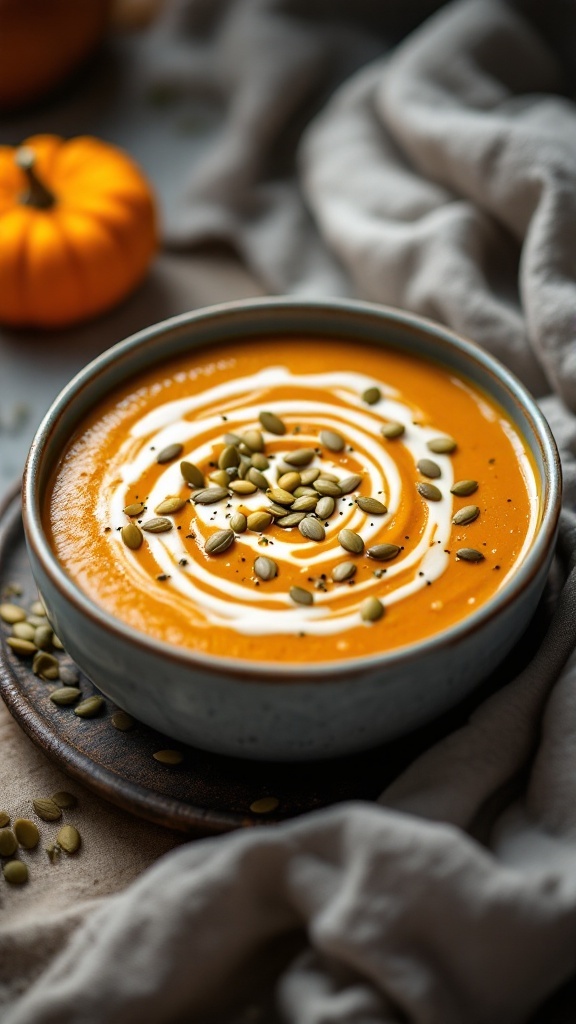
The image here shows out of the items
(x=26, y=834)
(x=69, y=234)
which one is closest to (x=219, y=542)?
(x=26, y=834)

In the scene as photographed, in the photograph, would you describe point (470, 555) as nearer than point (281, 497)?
Yes

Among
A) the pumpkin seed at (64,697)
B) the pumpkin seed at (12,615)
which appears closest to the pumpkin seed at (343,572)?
the pumpkin seed at (64,697)

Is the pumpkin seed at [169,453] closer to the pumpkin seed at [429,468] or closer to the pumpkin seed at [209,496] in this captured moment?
the pumpkin seed at [209,496]

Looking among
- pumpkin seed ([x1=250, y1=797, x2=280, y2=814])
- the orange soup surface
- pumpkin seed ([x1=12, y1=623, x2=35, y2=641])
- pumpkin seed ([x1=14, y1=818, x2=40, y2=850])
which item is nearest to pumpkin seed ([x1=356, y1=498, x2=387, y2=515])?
the orange soup surface

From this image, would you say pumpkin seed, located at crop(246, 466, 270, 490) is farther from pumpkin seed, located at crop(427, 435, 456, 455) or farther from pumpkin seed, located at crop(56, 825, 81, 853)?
pumpkin seed, located at crop(56, 825, 81, 853)

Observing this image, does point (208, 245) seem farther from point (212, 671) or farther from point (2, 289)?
point (212, 671)

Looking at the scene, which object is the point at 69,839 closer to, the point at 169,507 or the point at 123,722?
the point at 123,722
